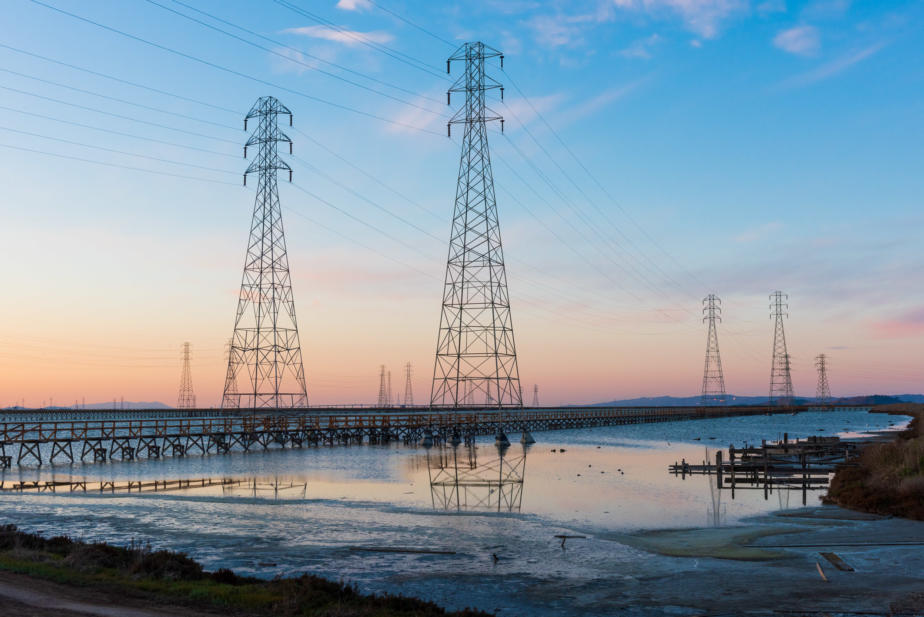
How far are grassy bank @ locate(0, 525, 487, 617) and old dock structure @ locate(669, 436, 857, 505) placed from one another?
2395cm

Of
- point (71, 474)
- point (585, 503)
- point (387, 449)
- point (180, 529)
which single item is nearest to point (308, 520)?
point (180, 529)

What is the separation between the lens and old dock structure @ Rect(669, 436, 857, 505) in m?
38.2

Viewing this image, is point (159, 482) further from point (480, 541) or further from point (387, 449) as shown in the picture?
point (387, 449)

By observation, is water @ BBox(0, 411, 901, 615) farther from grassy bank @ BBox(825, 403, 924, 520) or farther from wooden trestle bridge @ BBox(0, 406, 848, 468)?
wooden trestle bridge @ BBox(0, 406, 848, 468)

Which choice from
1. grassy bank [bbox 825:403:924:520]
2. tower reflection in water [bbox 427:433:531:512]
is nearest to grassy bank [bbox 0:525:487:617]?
tower reflection in water [bbox 427:433:531:512]

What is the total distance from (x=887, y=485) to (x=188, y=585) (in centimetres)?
2670

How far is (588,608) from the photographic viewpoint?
49.1 feet

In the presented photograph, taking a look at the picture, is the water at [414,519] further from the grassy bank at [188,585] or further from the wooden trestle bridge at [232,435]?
the wooden trestle bridge at [232,435]

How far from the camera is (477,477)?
40344mm

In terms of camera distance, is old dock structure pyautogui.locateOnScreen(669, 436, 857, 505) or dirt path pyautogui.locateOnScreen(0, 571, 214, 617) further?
old dock structure pyautogui.locateOnScreen(669, 436, 857, 505)

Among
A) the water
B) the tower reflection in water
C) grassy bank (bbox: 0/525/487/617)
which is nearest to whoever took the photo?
grassy bank (bbox: 0/525/487/617)

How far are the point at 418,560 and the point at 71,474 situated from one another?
3047 cm

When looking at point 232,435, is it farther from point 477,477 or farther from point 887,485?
point 887,485

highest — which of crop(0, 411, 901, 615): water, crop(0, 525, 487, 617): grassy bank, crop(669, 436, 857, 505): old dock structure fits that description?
crop(0, 525, 487, 617): grassy bank
